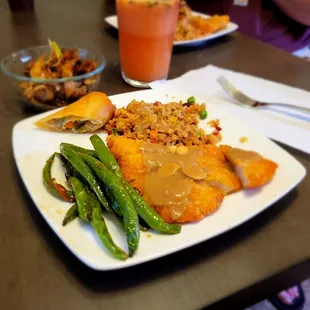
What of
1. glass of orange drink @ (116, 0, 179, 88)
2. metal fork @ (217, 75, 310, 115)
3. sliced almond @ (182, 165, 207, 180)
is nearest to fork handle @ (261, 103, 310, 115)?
metal fork @ (217, 75, 310, 115)

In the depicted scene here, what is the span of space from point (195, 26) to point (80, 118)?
3.33 ft

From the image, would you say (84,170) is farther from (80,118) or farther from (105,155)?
(80,118)

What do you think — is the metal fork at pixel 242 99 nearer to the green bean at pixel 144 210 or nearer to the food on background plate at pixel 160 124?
the food on background plate at pixel 160 124

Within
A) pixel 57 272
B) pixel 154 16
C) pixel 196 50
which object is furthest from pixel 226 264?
pixel 196 50

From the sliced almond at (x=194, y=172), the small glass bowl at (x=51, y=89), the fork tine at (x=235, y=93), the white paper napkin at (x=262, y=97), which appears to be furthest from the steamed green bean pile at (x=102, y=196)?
the fork tine at (x=235, y=93)

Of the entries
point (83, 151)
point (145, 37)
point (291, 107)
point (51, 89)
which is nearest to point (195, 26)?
point (145, 37)

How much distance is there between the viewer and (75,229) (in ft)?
2.01

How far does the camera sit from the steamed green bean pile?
596 mm

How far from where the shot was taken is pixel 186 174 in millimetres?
705

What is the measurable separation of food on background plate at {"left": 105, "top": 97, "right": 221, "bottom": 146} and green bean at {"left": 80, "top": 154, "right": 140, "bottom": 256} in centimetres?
21

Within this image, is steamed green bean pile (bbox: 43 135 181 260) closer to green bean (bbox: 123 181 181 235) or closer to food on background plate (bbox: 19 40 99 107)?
green bean (bbox: 123 181 181 235)

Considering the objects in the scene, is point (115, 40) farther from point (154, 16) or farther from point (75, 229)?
point (75, 229)

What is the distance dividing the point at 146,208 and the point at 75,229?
4.9 inches

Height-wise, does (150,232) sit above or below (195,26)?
above
